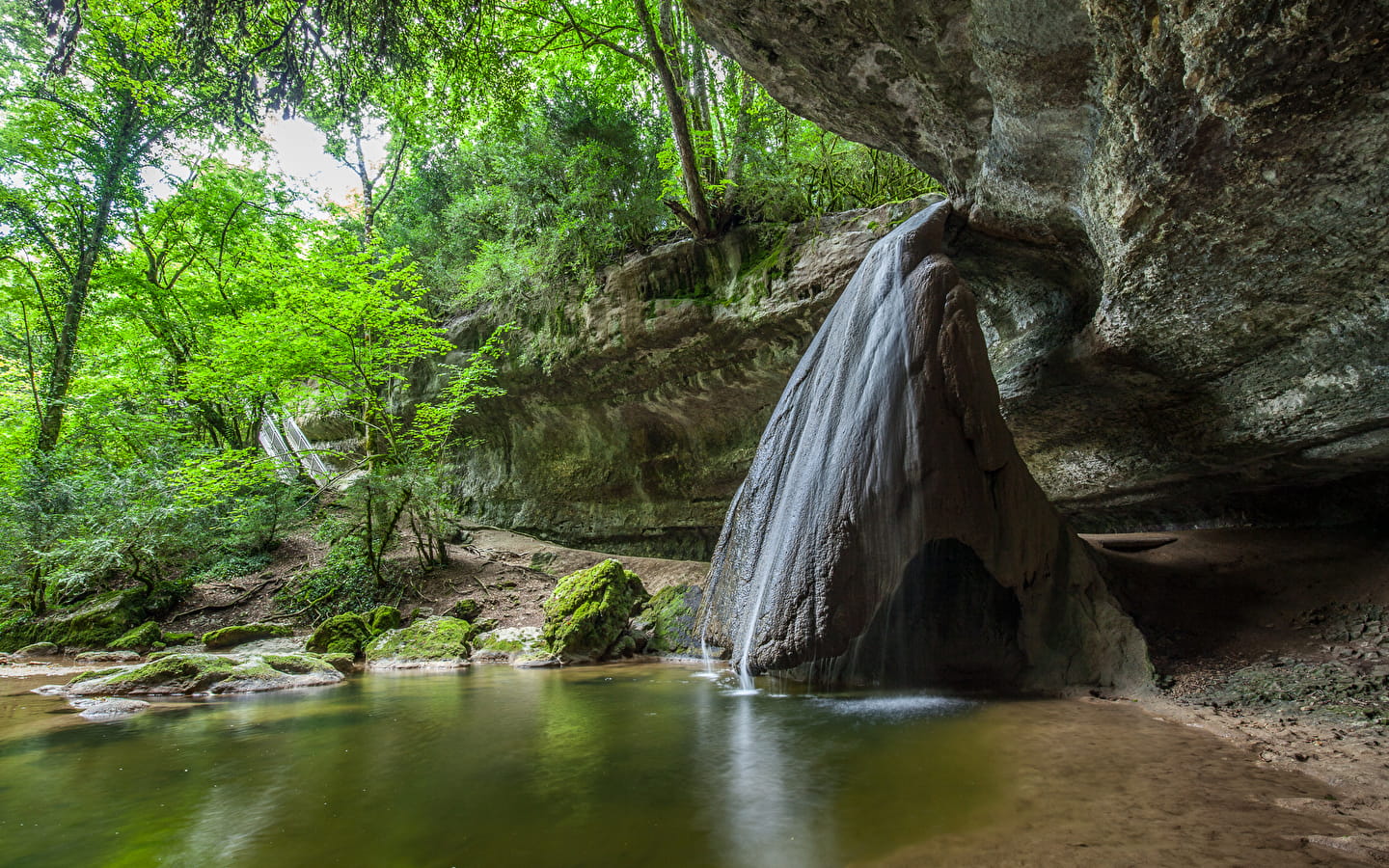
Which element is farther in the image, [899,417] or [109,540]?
[109,540]

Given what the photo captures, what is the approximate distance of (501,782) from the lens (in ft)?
9.07

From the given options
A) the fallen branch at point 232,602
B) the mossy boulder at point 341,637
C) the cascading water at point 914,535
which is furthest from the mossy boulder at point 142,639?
the cascading water at point 914,535

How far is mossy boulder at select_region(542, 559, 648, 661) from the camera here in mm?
7227

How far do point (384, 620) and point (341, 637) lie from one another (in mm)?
601

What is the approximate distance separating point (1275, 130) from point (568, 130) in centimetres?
1067

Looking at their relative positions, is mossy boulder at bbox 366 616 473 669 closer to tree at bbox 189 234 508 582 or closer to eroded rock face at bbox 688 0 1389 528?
tree at bbox 189 234 508 582

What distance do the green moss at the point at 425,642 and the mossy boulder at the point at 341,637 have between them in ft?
0.75

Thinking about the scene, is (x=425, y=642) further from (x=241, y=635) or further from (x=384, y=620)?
(x=241, y=635)

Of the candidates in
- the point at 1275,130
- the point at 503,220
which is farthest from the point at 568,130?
the point at 1275,130

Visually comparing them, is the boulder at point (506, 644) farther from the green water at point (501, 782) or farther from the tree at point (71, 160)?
the tree at point (71, 160)

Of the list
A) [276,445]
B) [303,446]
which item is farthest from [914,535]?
[303,446]

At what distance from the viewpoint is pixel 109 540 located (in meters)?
8.32

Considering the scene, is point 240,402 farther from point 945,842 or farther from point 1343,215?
point 1343,215

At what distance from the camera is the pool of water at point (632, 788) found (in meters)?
2.00
